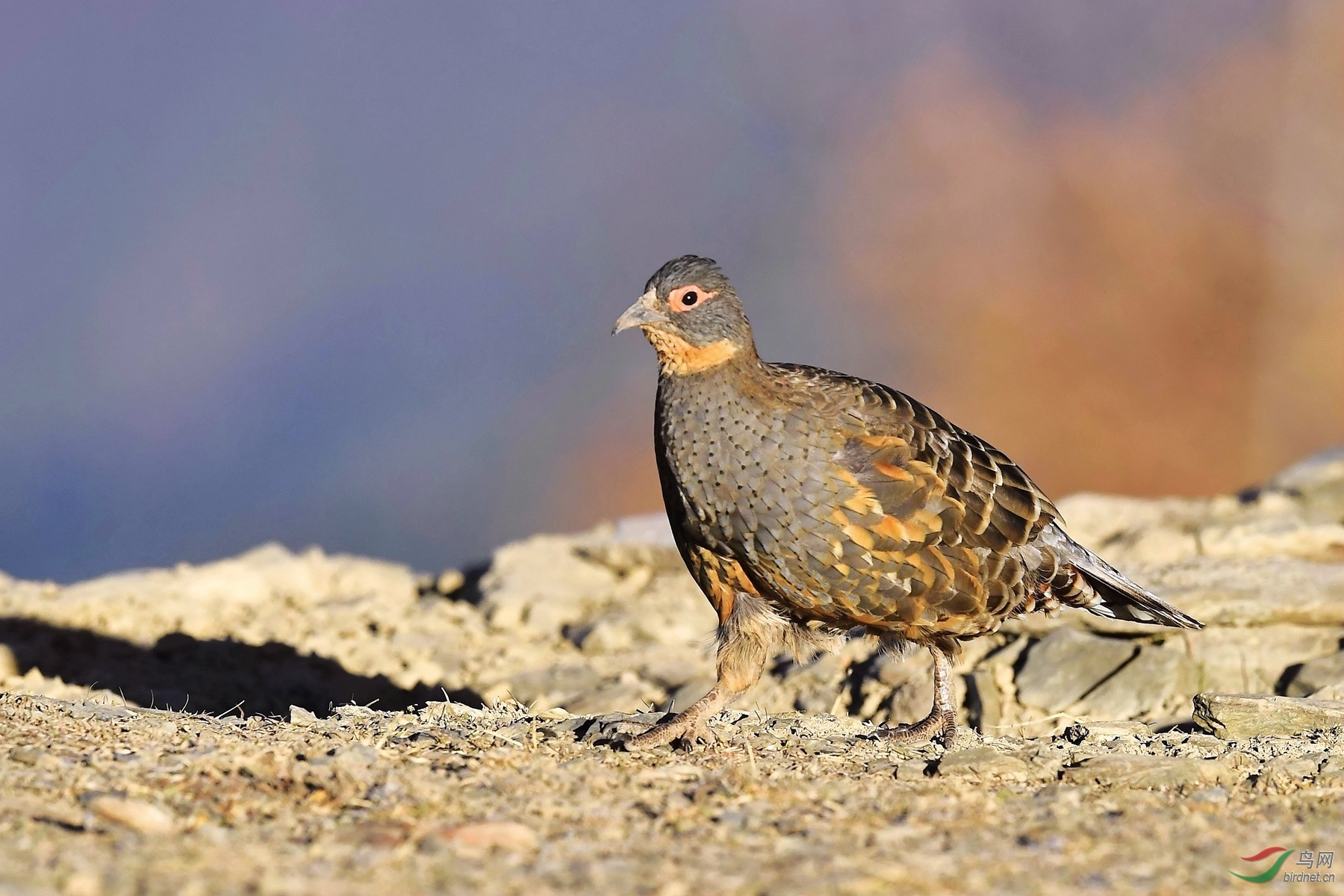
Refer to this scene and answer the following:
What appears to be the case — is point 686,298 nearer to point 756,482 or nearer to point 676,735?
point 756,482

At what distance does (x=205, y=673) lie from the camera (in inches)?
379

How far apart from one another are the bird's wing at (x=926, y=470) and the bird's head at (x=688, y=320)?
1.24 feet

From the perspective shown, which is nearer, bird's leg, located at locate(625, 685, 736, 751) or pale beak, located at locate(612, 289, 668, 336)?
bird's leg, located at locate(625, 685, 736, 751)

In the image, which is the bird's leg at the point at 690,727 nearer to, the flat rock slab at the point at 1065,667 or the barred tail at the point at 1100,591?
the barred tail at the point at 1100,591

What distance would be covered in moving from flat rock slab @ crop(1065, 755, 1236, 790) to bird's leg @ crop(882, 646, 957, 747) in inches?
36.6

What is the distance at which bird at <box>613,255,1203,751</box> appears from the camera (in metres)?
5.94

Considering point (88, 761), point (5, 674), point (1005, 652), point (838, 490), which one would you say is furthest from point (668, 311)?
point (5, 674)

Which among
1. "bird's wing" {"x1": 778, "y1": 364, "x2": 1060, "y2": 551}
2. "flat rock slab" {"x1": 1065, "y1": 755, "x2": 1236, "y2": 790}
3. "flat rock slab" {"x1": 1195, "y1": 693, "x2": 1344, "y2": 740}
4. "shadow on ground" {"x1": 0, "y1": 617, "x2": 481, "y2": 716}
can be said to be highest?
"bird's wing" {"x1": 778, "y1": 364, "x2": 1060, "y2": 551}

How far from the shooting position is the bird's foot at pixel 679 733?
581 cm

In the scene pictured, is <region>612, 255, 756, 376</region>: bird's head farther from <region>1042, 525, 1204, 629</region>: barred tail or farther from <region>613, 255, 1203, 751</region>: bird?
<region>1042, 525, 1204, 629</region>: barred tail

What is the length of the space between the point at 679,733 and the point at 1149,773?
189 cm

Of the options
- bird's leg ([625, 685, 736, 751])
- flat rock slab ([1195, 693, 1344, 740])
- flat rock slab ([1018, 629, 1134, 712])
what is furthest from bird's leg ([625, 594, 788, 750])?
flat rock slab ([1018, 629, 1134, 712])

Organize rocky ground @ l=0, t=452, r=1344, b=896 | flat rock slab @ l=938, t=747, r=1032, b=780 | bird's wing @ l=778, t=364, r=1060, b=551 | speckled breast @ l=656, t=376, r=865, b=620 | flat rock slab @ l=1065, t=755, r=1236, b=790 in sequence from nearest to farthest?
1. rocky ground @ l=0, t=452, r=1344, b=896
2. flat rock slab @ l=1065, t=755, r=1236, b=790
3. flat rock slab @ l=938, t=747, r=1032, b=780
4. speckled breast @ l=656, t=376, r=865, b=620
5. bird's wing @ l=778, t=364, r=1060, b=551

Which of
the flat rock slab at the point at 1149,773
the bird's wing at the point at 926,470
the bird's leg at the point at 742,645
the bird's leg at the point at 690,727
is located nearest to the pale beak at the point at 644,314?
the bird's wing at the point at 926,470
